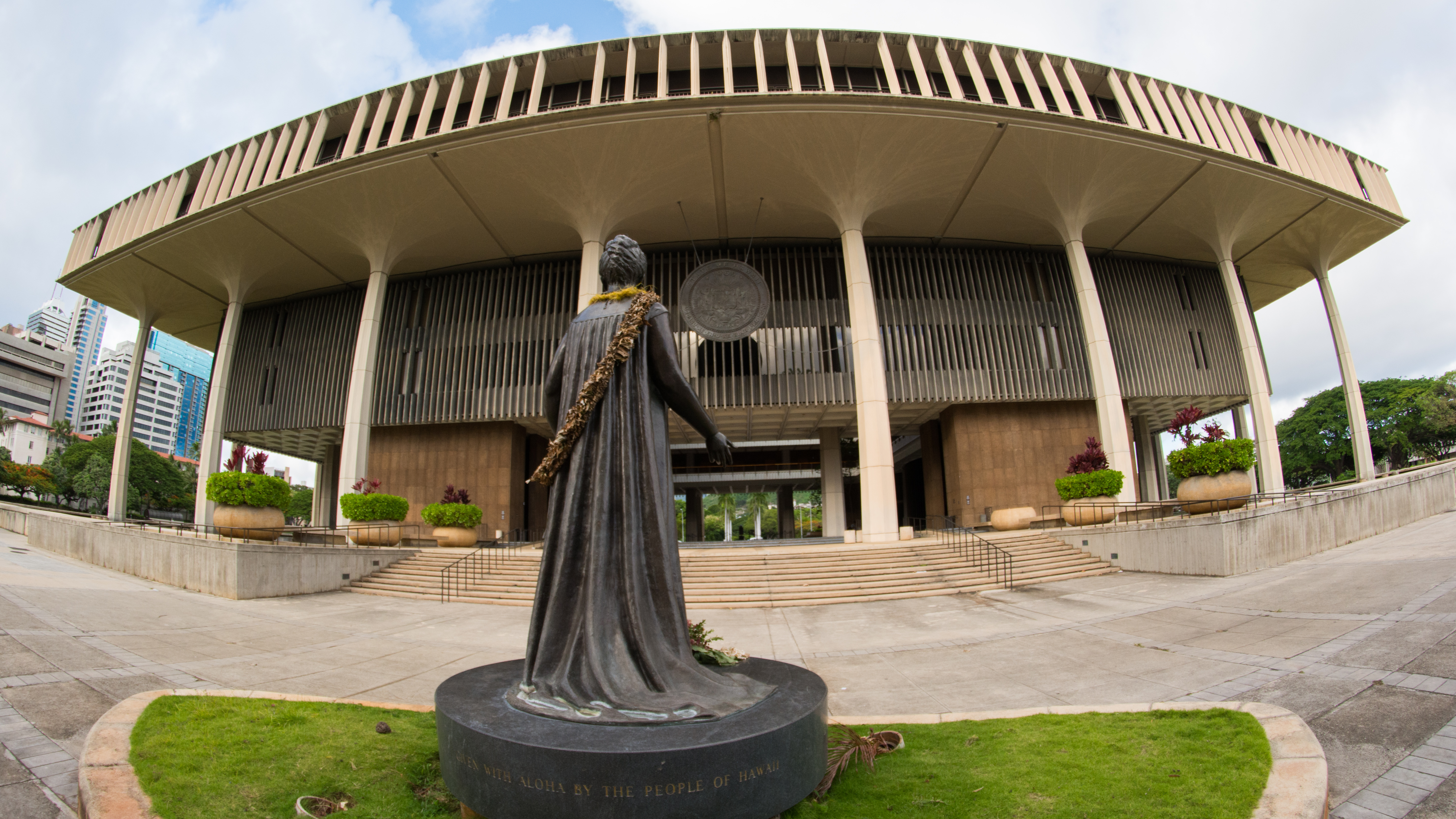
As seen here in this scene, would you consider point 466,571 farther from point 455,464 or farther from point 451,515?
point 455,464

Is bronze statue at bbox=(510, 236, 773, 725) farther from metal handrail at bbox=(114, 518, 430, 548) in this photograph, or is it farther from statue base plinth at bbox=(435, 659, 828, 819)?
metal handrail at bbox=(114, 518, 430, 548)

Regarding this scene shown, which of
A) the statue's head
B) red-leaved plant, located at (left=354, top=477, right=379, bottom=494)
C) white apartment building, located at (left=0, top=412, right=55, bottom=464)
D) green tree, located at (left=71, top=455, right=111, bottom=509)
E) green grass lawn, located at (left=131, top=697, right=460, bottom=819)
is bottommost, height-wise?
green grass lawn, located at (left=131, top=697, right=460, bottom=819)

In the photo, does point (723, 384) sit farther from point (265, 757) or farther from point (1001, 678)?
point (265, 757)

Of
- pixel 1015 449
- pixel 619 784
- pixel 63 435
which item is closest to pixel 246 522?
pixel 619 784

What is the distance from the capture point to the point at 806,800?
9.67 feet

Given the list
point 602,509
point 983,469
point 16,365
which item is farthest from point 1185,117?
point 16,365

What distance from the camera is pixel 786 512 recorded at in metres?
37.2

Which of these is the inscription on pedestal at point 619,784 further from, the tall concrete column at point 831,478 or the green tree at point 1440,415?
the green tree at point 1440,415

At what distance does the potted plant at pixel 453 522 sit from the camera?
20.3 meters

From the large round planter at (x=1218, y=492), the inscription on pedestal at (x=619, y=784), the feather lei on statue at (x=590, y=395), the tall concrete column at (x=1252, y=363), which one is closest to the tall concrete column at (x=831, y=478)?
the large round planter at (x=1218, y=492)

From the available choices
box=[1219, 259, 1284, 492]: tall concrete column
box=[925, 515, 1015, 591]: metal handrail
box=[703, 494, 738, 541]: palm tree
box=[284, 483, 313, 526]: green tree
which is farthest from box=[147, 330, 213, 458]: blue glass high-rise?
box=[1219, 259, 1284, 492]: tall concrete column

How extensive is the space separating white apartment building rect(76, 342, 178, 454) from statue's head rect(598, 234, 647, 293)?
441 ft

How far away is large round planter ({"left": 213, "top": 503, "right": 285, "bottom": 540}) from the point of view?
1345cm

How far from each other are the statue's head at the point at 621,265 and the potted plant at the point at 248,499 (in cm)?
1435
